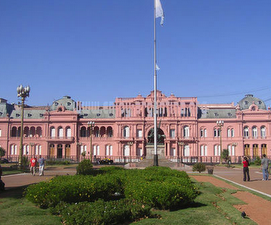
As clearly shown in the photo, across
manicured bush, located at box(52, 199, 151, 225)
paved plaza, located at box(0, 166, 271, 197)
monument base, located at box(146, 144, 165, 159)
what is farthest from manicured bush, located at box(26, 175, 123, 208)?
monument base, located at box(146, 144, 165, 159)

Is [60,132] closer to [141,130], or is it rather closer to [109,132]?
[109,132]

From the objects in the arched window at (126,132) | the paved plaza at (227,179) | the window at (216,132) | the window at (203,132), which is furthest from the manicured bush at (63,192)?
the window at (216,132)

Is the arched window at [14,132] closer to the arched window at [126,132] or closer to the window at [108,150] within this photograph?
the window at [108,150]

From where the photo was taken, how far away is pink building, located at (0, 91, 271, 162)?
2596 inches

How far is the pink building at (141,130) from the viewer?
216 ft

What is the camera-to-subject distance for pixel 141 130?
67.7 m

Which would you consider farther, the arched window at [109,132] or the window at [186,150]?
the arched window at [109,132]

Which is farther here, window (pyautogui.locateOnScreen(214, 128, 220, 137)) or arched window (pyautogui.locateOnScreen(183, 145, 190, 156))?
window (pyautogui.locateOnScreen(214, 128, 220, 137))

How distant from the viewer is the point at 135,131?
220 ft

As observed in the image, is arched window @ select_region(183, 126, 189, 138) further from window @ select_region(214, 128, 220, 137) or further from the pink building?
window @ select_region(214, 128, 220, 137)

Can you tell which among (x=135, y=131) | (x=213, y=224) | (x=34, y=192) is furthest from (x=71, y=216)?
(x=135, y=131)

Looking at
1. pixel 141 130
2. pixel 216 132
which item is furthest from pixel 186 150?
pixel 141 130

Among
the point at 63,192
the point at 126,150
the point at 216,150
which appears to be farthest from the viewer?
the point at 126,150

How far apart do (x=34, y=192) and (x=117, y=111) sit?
57707mm
